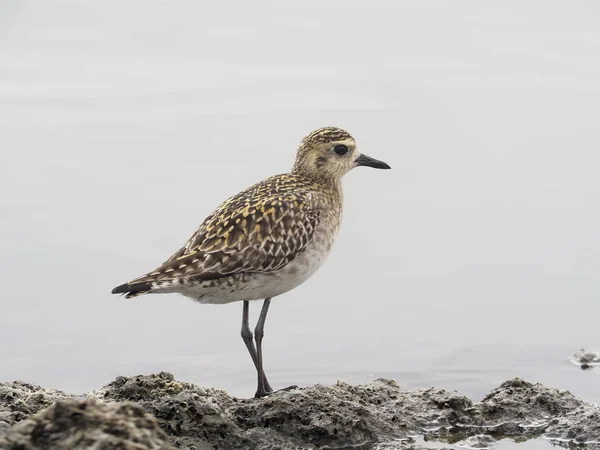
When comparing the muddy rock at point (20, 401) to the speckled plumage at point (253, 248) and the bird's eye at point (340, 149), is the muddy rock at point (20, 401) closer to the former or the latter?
the speckled plumage at point (253, 248)

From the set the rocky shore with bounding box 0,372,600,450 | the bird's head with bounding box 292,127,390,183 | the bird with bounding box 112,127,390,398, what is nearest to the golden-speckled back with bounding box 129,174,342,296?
the bird with bounding box 112,127,390,398

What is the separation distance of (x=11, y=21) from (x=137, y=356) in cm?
1030

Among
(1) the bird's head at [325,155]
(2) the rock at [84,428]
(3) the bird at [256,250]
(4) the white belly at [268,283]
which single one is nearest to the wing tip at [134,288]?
(3) the bird at [256,250]

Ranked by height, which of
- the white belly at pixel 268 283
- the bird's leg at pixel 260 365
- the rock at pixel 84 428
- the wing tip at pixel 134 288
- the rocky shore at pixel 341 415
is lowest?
the rock at pixel 84 428

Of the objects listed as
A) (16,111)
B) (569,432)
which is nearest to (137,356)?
(569,432)

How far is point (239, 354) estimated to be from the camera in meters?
11.6

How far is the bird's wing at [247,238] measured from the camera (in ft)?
29.1

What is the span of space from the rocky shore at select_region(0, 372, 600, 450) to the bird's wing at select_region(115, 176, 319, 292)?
0.87 meters

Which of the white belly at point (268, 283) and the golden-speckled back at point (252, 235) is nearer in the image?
the golden-speckled back at point (252, 235)

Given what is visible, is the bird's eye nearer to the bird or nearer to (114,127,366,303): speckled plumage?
the bird

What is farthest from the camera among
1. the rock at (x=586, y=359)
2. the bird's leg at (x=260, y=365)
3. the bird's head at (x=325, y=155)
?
the rock at (x=586, y=359)

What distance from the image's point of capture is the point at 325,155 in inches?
408

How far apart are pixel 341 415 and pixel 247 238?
182cm

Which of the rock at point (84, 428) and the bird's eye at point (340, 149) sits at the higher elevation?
the bird's eye at point (340, 149)
